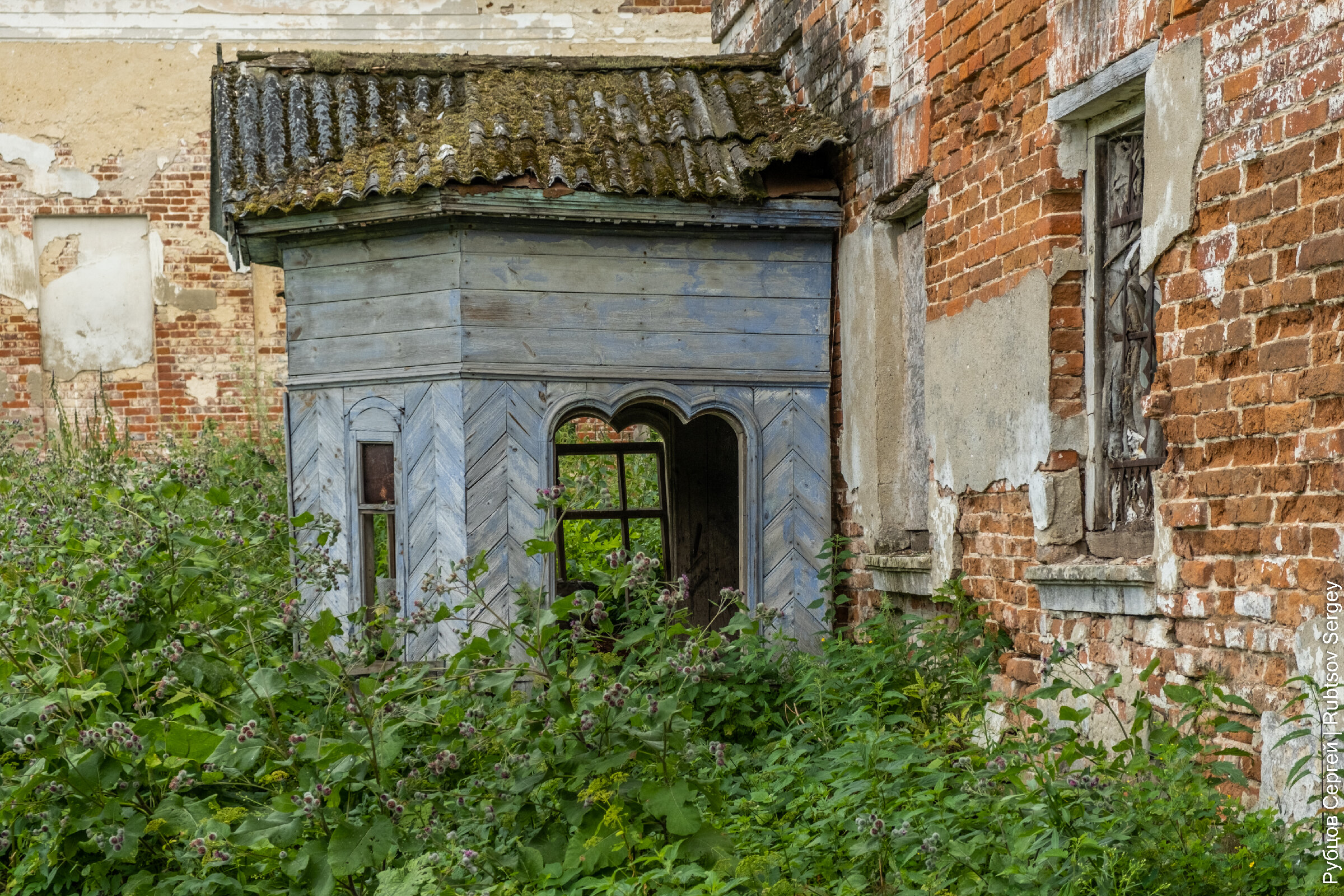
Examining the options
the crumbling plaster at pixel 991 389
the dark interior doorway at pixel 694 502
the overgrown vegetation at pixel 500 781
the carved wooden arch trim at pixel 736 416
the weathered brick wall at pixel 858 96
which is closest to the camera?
the overgrown vegetation at pixel 500 781

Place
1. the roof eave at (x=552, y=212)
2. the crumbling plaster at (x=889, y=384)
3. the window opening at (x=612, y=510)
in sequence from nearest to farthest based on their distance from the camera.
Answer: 1. the crumbling plaster at (x=889, y=384)
2. the roof eave at (x=552, y=212)
3. the window opening at (x=612, y=510)

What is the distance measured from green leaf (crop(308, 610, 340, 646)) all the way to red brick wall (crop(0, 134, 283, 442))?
432 inches

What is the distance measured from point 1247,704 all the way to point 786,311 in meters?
4.10

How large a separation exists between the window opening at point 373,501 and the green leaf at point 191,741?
3.21 m

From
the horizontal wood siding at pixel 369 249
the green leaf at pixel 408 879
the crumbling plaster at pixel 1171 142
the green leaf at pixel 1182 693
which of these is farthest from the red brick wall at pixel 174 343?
the green leaf at pixel 1182 693

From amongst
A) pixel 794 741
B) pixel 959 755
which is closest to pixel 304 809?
pixel 959 755

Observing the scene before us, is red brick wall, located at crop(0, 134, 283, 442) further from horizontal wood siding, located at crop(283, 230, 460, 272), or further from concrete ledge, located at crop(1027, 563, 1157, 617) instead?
concrete ledge, located at crop(1027, 563, 1157, 617)

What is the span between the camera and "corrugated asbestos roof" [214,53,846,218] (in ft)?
22.7

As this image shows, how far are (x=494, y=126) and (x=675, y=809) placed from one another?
4534 millimetres

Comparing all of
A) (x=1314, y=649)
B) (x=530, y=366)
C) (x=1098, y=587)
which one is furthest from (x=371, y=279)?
(x=1314, y=649)

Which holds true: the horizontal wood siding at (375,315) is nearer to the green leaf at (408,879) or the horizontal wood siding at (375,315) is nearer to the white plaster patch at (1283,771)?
the green leaf at (408,879)

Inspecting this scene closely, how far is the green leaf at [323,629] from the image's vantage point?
369 cm

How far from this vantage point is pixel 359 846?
3654 millimetres

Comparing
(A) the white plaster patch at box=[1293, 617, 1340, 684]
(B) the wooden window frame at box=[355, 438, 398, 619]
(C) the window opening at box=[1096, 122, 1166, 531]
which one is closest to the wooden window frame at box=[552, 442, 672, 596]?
(B) the wooden window frame at box=[355, 438, 398, 619]
